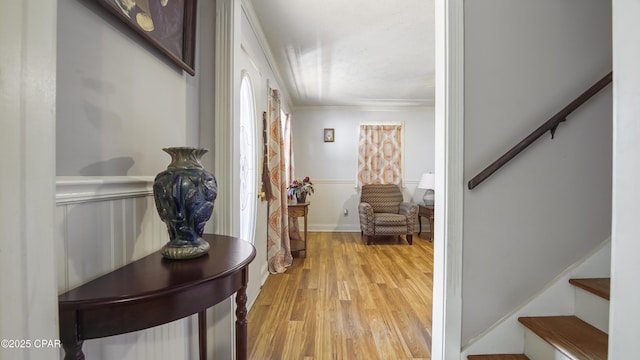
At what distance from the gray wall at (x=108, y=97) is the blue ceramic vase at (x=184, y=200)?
173 mm

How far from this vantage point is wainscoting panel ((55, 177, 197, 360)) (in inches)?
24.9

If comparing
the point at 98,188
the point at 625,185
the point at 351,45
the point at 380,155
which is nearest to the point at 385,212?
the point at 380,155

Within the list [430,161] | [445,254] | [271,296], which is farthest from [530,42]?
[430,161]

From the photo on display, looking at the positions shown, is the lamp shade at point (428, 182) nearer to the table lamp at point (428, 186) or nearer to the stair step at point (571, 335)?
the table lamp at point (428, 186)

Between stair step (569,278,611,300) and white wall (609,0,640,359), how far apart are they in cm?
70

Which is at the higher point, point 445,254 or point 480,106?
point 480,106

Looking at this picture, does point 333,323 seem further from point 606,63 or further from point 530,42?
point 606,63

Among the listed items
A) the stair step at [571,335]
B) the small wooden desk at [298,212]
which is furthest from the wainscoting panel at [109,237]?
the small wooden desk at [298,212]

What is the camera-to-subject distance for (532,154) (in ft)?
4.42

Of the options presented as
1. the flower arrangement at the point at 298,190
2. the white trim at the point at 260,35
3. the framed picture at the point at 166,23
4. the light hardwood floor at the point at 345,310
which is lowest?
the light hardwood floor at the point at 345,310

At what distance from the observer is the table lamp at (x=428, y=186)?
14.8ft

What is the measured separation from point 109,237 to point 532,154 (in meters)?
1.84

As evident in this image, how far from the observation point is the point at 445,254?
132 centimetres

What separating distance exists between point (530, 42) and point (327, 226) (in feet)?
14.1
